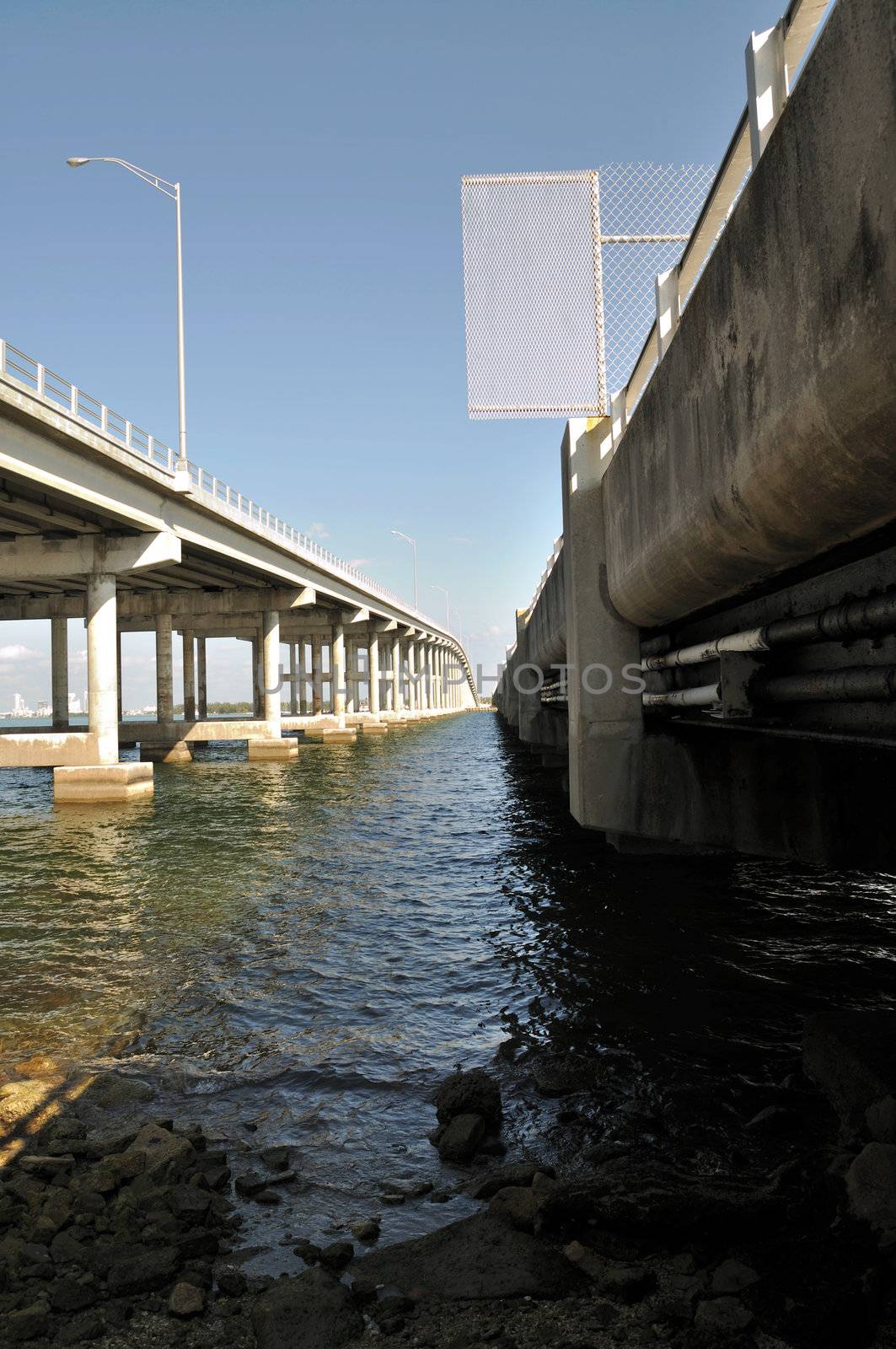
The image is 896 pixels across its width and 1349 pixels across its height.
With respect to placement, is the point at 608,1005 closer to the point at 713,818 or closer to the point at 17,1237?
the point at 713,818

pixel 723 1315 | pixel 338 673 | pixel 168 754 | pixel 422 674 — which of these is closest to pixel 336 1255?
pixel 723 1315

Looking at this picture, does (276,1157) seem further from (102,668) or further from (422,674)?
(422,674)

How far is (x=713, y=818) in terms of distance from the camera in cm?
948

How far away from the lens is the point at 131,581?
4588 centimetres

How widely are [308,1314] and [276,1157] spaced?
1426 millimetres

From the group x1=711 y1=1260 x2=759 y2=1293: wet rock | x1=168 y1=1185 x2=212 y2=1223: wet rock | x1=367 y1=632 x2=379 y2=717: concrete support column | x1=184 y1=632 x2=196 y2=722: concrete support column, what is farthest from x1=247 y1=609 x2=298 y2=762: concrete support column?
x1=711 y1=1260 x2=759 y2=1293: wet rock

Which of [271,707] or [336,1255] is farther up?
[271,707]

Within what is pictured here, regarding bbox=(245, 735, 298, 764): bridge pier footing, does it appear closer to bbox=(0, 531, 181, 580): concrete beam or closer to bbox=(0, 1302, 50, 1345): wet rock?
bbox=(0, 531, 181, 580): concrete beam

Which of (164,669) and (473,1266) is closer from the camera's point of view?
(473,1266)

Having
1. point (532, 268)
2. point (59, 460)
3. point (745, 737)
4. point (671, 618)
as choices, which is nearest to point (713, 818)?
point (745, 737)

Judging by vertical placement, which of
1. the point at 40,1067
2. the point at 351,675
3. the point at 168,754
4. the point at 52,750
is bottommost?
the point at 168,754

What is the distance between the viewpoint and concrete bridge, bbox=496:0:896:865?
3748 millimetres

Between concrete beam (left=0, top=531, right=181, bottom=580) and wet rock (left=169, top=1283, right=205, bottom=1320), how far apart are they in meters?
28.3

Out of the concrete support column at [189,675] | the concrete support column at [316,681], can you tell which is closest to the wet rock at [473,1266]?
the concrete support column at [189,675]
